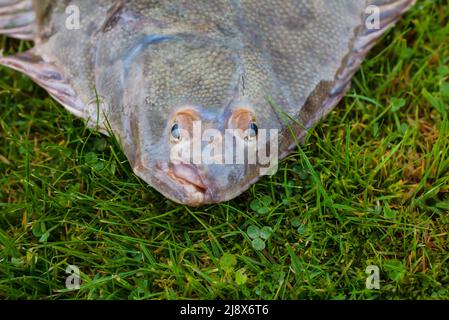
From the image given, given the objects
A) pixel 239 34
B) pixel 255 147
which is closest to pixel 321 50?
pixel 239 34

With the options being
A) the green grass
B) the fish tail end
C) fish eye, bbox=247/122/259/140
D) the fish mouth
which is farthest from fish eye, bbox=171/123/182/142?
the fish tail end

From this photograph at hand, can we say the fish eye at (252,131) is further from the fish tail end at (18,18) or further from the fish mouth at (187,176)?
the fish tail end at (18,18)

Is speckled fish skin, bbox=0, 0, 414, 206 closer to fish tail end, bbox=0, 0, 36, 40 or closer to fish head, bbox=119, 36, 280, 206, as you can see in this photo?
fish head, bbox=119, 36, 280, 206

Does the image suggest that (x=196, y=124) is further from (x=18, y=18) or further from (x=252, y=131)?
(x=18, y=18)

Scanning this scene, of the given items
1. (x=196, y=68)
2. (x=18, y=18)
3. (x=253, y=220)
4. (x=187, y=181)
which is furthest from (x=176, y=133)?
(x=18, y=18)
